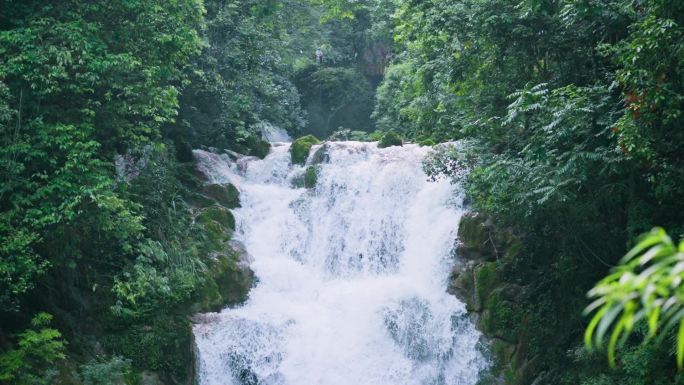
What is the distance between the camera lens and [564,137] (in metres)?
9.45

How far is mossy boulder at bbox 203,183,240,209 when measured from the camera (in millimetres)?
17125

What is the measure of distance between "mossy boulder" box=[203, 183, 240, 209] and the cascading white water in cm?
42

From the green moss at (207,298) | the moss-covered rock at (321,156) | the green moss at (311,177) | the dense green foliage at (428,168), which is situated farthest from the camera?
the moss-covered rock at (321,156)

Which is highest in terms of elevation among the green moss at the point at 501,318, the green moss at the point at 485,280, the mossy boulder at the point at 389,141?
the mossy boulder at the point at 389,141

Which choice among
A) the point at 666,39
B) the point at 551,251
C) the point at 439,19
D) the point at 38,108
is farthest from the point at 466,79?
the point at 38,108

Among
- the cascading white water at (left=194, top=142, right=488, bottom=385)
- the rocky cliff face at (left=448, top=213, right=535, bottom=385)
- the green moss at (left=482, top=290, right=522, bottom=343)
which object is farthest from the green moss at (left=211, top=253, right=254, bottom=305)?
the green moss at (left=482, top=290, right=522, bottom=343)

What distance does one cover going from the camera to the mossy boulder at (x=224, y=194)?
1712cm

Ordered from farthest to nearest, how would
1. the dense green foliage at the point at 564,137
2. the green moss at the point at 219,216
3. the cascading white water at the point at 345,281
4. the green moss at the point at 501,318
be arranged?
the green moss at the point at 219,216, the cascading white water at the point at 345,281, the green moss at the point at 501,318, the dense green foliage at the point at 564,137

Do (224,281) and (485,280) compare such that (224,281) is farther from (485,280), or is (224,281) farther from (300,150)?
(300,150)

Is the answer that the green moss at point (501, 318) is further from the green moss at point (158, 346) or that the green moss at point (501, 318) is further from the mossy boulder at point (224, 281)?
the green moss at point (158, 346)

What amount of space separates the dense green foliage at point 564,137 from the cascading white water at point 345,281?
1.63m

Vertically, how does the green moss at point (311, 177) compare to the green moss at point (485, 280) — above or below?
above

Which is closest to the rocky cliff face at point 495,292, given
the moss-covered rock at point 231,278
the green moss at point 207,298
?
the moss-covered rock at point 231,278

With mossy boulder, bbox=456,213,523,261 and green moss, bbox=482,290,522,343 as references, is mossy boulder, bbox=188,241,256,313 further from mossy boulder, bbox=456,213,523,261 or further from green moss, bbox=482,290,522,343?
green moss, bbox=482,290,522,343
